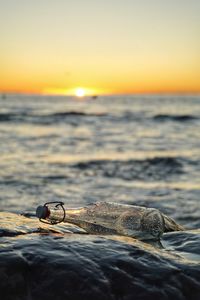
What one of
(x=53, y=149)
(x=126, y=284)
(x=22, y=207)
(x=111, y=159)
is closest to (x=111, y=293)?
(x=126, y=284)

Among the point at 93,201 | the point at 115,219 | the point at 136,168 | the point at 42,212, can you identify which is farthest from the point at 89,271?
the point at 136,168

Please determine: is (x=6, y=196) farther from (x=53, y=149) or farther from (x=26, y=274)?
(x=53, y=149)

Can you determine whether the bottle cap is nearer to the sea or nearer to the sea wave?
the sea

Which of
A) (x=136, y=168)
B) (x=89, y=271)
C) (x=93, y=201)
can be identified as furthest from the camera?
(x=136, y=168)

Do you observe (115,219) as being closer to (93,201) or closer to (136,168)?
(93,201)

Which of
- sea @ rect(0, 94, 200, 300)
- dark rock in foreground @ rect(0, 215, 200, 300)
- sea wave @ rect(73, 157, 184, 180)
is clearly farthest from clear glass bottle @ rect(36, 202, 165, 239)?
sea wave @ rect(73, 157, 184, 180)
